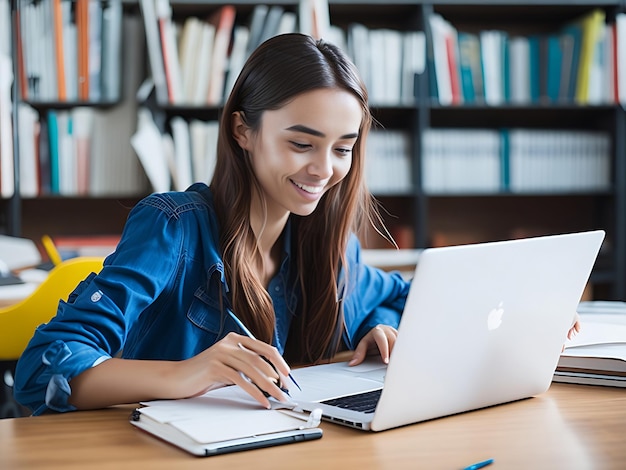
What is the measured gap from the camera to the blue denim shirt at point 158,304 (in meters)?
1.06

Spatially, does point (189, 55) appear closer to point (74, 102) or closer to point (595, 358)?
point (74, 102)

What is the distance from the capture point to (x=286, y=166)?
134 cm

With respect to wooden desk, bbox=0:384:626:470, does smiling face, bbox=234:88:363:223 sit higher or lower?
higher

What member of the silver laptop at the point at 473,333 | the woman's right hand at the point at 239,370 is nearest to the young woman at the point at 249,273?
the woman's right hand at the point at 239,370

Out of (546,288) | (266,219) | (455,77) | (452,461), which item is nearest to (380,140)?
(455,77)

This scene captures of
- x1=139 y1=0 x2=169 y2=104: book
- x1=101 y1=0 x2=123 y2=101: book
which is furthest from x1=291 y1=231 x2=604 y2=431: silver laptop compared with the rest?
x1=101 y1=0 x2=123 y2=101: book

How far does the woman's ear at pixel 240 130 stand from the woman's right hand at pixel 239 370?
0.50 meters

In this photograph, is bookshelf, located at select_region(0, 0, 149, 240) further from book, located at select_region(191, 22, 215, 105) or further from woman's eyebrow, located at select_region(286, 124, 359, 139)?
woman's eyebrow, located at select_region(286, 124, 359, 139)

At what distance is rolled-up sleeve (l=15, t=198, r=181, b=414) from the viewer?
1.04 metres

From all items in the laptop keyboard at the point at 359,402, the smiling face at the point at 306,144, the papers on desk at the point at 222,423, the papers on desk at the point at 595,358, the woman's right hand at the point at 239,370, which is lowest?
the papers on desk at the point at 595,358

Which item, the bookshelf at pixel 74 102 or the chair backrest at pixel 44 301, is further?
the bookshelf at pixel 74 102

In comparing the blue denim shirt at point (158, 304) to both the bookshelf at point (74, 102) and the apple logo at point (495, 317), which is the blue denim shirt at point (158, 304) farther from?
the bookshelf at point (74, 102)

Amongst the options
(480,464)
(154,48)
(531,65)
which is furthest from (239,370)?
(531,65)

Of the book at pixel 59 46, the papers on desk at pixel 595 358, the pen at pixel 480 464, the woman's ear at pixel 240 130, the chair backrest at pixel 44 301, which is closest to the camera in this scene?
the pen at pixel 480 464
